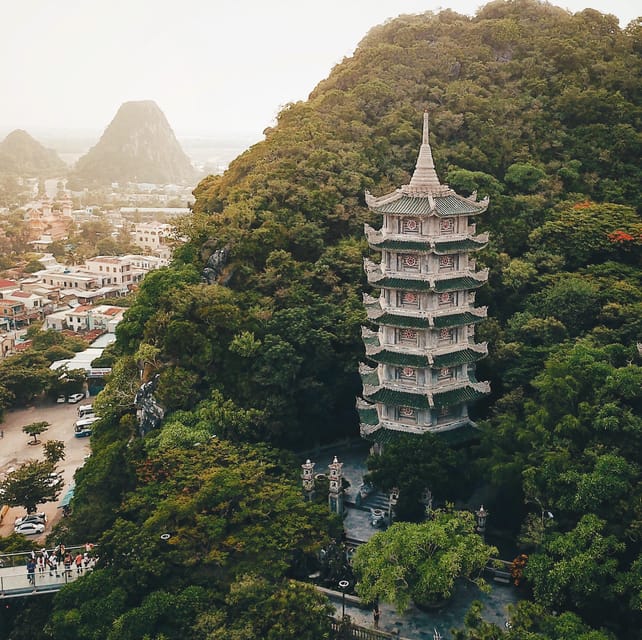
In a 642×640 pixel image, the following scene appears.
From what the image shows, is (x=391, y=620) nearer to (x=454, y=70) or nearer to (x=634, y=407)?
(x=634, y=407)

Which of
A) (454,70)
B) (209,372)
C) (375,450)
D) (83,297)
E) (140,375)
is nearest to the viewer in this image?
(375,450)

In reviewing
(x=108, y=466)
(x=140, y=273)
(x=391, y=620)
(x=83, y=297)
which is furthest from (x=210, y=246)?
(x=140, y=273)

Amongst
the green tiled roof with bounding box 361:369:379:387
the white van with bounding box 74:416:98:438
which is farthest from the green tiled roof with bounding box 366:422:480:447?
the white van with bounding box 74:416:98:438

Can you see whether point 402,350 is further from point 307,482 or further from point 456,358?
point 307,482

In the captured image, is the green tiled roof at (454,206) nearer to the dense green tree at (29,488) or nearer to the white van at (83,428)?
the dense green tree at (29,488)

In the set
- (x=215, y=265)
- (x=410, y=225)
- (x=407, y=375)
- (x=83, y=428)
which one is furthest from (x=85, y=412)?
(x=410, y=225)

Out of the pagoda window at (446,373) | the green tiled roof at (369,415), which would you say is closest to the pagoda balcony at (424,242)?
the pagoda window at (446,373)
